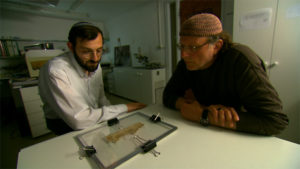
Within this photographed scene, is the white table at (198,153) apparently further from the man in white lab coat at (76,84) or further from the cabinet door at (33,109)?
the cabinet door at (33,109)

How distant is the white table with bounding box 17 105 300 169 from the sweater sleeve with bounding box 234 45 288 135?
5cm

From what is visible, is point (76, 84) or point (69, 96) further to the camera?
point (76, 84)

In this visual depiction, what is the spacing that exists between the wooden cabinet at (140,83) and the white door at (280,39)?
1.64 meters

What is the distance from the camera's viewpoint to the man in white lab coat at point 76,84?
767 mm

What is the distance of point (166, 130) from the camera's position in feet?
2.11

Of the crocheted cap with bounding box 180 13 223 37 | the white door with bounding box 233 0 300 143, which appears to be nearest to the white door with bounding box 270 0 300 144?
the white door with bounding box 233 0 300 143

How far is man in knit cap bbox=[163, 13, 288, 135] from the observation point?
58 cm

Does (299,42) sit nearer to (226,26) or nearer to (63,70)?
(226,26)

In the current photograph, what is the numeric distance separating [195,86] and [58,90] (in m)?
0.88

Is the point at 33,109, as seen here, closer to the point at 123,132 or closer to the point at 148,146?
the point at 123,132

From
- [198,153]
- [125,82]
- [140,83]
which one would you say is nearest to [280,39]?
[198,153]

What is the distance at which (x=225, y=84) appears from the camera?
752 millimetres

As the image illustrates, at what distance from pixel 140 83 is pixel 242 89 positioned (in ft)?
7.73

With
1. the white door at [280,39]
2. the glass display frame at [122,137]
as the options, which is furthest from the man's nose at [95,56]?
the white door at [280,39]
